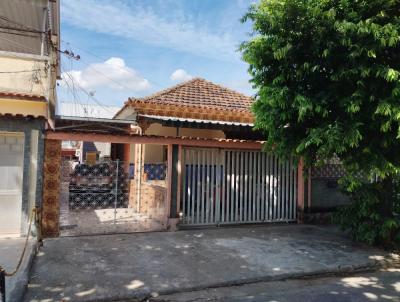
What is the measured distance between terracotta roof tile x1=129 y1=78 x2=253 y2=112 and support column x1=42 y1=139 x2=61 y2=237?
12.8 feet

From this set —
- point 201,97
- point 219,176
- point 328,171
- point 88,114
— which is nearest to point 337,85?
point 219,176

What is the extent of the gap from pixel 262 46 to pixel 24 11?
5888 millimetres

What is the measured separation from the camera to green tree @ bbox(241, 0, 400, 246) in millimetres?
5816

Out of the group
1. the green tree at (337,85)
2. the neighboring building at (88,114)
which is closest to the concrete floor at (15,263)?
the green tree at (337,85)

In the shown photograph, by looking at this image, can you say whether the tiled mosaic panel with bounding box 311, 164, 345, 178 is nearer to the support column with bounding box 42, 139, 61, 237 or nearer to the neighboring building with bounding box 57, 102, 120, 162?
the support column with bounding box 42, 139, 61, 237

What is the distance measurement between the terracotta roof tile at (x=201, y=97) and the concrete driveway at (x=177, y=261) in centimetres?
515

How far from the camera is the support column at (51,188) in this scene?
7.70 meters

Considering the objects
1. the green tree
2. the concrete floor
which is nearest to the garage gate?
the green tree

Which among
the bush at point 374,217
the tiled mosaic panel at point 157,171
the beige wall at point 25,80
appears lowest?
the bush at point 374,217

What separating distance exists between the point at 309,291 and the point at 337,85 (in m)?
3.75

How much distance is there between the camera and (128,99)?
11125 mm

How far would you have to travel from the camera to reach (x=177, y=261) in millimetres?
6332

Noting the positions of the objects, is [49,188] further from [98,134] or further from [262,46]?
[262,46]

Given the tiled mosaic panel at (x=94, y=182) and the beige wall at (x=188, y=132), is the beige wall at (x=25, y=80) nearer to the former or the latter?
the tiled mosaic panel at (x=94, y=182)
